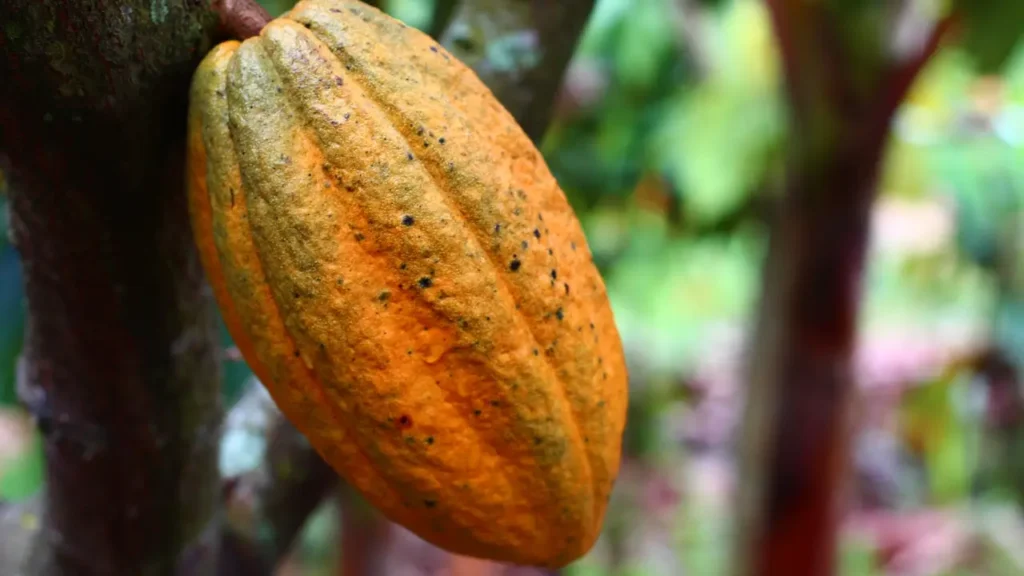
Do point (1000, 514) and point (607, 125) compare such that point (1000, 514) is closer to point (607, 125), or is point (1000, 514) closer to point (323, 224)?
point (607, 125)

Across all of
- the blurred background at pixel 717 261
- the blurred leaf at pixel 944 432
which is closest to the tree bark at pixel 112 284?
the blurred background at pixel 717 261

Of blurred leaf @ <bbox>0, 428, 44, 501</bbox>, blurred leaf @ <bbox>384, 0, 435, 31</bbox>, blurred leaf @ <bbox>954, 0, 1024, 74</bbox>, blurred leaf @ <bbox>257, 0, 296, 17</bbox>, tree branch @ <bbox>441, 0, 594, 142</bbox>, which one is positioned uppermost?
blurred leaf @ <bbox>954, 0, 1024, 74</bbox>

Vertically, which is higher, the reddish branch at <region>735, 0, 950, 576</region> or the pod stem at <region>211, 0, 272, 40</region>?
the pod stem at <region>211, 0, 272, 40</region>

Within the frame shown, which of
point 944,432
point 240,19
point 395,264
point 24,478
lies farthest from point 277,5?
point 944,432

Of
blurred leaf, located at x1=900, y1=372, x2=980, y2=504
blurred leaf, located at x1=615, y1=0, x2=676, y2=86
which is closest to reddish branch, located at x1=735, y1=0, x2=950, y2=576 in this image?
blurred leaf, located at x1=615, y1=0, x2=676, y2=86

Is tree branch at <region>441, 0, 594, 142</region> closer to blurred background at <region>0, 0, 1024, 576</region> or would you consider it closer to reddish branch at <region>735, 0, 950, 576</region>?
blurred background at <region>0, 0, 1024, 576</region>

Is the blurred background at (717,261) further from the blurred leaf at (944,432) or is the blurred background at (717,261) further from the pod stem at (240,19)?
the pod stem at (240,19)
